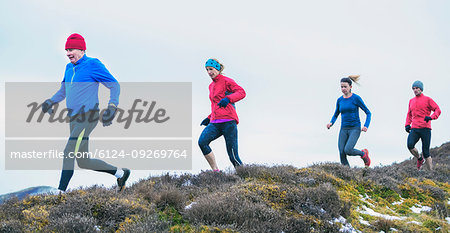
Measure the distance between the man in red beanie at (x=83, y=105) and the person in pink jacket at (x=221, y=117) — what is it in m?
2.22

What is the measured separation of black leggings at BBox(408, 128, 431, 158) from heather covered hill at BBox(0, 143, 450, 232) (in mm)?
5168

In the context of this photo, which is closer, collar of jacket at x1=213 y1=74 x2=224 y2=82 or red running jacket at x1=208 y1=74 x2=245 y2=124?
red running jacket at x1=208 y1=74 x2=245 y2=124

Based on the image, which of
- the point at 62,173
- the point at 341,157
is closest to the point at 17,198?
the point at 62,173

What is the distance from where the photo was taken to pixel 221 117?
8.18 meters

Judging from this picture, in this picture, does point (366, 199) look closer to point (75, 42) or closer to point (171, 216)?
point (171, 216)

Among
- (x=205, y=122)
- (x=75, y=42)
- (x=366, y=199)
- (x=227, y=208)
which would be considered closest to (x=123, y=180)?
(x=227, y=208)

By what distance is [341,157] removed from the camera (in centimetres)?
1075

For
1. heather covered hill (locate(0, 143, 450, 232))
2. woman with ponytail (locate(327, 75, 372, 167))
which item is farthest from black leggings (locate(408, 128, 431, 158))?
heather covered hill (locate(0, 143, 450, 232))

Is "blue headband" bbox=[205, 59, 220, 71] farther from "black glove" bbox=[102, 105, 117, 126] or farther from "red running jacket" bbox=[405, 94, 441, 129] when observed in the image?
"red running jacket" bbox=[405, 94, 441, 129]

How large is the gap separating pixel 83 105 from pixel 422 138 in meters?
10.9

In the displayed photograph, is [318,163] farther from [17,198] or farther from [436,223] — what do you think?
[17,198]

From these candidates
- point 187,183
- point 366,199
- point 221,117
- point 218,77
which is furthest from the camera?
point 218,77

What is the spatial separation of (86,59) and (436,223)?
259 inches

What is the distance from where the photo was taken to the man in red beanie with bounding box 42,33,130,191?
605 centimetres
